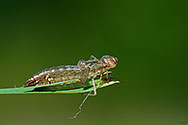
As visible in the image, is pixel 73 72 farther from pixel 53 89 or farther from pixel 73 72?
pixel 53 89

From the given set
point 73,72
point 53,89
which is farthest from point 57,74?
point 53,89

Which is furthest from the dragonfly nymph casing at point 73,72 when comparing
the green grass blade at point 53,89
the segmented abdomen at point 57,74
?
the green grass blade at point 53,89

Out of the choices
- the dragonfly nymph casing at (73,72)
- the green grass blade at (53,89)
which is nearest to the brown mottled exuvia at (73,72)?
the dragonfly nymph casing at (73,72)

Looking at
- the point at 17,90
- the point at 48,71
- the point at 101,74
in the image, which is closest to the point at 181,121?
the point at 101,74

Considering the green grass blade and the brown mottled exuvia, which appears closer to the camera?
the green grass blade

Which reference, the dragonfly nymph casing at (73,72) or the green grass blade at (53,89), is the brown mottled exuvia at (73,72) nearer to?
the dragonfly nymph casing at (73,72)

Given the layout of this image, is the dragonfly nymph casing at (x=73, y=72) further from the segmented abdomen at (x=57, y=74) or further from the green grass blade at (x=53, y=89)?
the green grass blade at (x=53, y=89)

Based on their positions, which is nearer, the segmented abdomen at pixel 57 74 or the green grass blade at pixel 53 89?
the green grass blade at pixel 53 89

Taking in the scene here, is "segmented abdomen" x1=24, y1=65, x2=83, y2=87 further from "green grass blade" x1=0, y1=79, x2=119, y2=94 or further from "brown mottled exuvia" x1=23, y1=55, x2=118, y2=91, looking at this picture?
"green grass blade" x1=0, y1=79, x2=119, y2=94

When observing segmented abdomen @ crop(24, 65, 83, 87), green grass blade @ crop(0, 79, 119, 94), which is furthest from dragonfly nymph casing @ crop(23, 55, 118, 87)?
green grass blade @ crop(0, 79, 119, 94)

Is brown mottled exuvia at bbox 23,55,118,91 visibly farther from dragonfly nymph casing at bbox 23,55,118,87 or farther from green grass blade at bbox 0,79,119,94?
green grass blade at bbox 0,79,119,94
